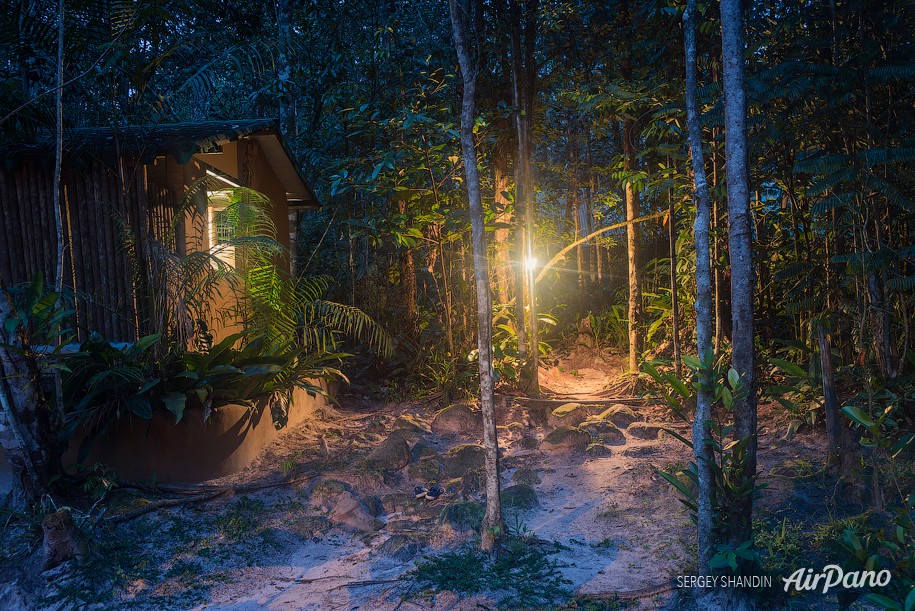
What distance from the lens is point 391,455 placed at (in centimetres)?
607

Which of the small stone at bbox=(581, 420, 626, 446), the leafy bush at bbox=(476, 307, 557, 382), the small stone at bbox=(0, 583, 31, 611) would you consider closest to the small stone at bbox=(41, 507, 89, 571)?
the small stone at bbox=(0, 583, 31, 611)

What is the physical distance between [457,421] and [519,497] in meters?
2.33

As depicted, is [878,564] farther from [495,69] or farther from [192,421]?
[495,69]

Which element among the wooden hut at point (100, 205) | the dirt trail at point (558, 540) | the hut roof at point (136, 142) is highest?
the hut roof at point (136, 142)

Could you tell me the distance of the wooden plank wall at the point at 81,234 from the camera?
6.17m

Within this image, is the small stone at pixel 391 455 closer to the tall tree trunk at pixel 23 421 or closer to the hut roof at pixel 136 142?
the tall tree trunk at pixel 23 421

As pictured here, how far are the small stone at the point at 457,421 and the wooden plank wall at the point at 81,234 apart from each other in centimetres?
332

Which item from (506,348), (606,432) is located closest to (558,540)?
(606,432)

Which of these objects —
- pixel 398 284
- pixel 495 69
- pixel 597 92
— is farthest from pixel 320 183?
pixel 597 92

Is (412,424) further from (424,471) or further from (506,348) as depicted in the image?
(506,348)

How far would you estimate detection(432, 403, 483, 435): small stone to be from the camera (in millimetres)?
7390

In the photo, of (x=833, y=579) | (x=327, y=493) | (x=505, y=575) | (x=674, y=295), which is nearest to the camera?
(x=833, y=579)

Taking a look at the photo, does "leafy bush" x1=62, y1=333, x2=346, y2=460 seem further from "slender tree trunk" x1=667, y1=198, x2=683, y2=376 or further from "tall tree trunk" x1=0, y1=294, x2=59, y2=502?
"slender tree trunk" x1=667, y1=198, x2=683, y2=376

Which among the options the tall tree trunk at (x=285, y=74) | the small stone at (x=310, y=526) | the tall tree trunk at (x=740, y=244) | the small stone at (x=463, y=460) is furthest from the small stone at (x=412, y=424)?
the tall tree trunk at (x=285, y=74)
